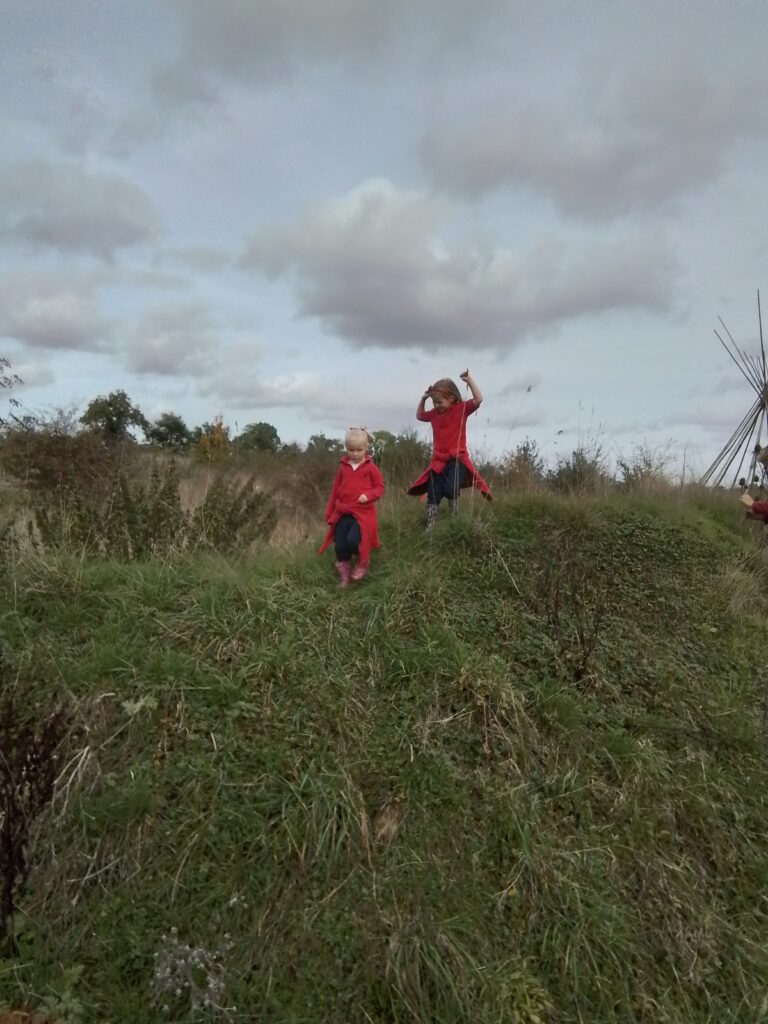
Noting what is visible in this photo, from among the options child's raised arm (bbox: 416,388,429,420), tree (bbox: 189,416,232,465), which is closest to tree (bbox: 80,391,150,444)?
tree (bbox: 189,416,232,465)

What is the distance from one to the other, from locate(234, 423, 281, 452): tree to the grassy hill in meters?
14.6

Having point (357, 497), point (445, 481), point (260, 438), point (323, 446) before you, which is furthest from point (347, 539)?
point (260, 438)

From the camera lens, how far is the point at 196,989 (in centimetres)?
250

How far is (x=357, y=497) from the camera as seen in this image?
5.05 m

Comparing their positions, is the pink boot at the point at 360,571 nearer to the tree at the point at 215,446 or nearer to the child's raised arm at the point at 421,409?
the child's raised arm at the point at 421,409

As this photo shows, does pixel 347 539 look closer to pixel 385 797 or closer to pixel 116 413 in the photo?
pixel 385 797

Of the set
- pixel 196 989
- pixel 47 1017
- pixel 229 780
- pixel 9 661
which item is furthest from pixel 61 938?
pixel 9 661

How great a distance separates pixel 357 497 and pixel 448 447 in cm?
129

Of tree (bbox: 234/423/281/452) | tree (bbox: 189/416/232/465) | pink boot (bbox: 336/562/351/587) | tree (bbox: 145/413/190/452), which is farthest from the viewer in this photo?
tree (bbox: 145/413/190/452)

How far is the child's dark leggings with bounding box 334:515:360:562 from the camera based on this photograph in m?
4.98

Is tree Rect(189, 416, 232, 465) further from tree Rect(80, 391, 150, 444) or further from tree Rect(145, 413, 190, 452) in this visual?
tree Rect(145, 413, 190, 452)

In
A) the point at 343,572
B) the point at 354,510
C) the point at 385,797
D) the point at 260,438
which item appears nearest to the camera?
the point at 385,797

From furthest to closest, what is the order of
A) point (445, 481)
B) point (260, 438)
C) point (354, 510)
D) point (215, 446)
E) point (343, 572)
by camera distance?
1. point (260, 438)
2. point (215, 446)
3. point (445, 481)
4. point (354, 510)
5. point (343, 572)

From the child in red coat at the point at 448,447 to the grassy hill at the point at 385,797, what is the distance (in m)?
0.96
